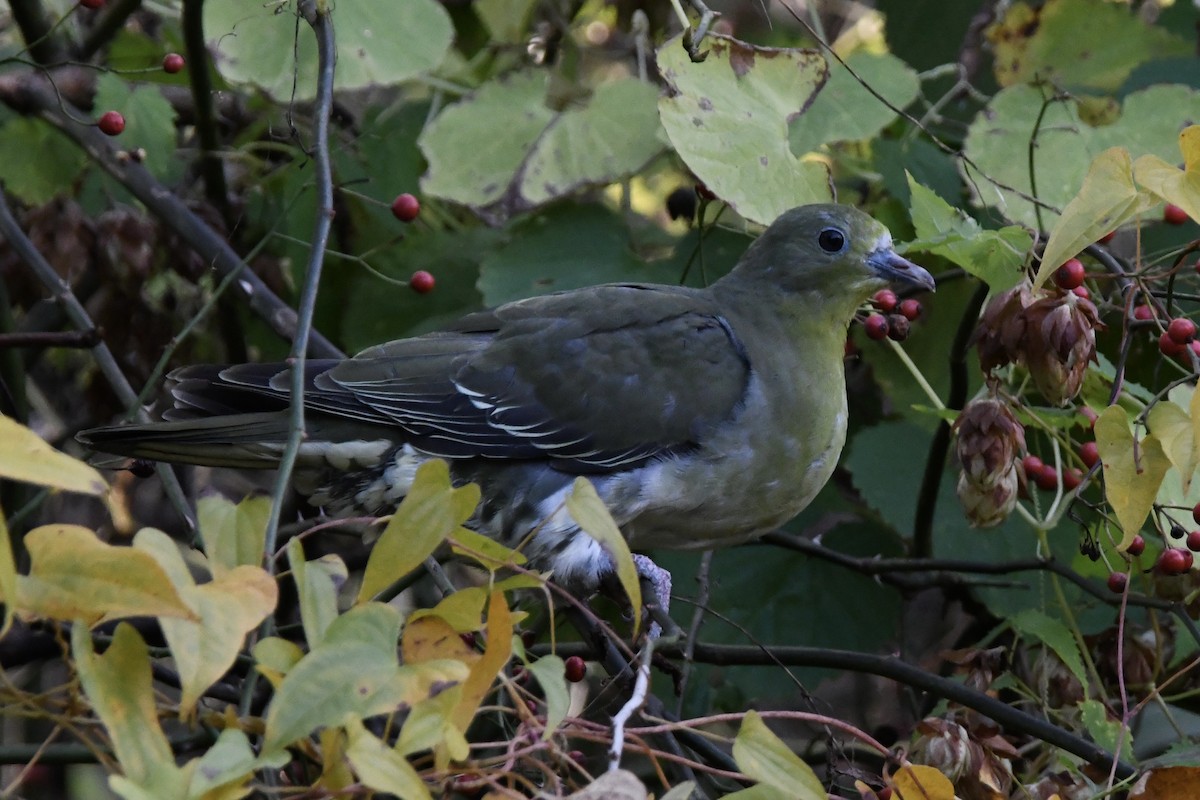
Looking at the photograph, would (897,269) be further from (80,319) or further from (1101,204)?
(80,319)

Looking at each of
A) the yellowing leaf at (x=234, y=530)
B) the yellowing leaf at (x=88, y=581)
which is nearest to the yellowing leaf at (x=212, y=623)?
the yellowing leaf at (x=88, y=581)

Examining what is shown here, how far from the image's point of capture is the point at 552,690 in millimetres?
1287

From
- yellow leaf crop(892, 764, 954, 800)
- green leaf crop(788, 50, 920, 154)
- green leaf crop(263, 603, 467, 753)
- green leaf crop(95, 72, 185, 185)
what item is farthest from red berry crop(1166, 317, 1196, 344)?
green leaf crop(95, 72, 185, 185)

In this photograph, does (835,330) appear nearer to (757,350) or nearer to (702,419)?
(757,350)

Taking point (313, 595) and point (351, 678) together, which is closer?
point (351, 678)

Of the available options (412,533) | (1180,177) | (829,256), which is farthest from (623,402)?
(412,533)

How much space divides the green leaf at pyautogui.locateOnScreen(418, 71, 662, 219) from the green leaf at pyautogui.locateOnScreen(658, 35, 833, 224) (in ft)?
1.06

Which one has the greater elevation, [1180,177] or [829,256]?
[1180,177]

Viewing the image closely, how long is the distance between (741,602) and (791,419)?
479 mm

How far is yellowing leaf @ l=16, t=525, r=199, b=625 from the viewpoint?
112cm

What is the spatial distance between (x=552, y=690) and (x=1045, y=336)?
1060 mm

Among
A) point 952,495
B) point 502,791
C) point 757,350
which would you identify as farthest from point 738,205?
point 502,791

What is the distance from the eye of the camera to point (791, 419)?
290cm

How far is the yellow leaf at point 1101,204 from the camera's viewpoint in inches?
67.0
